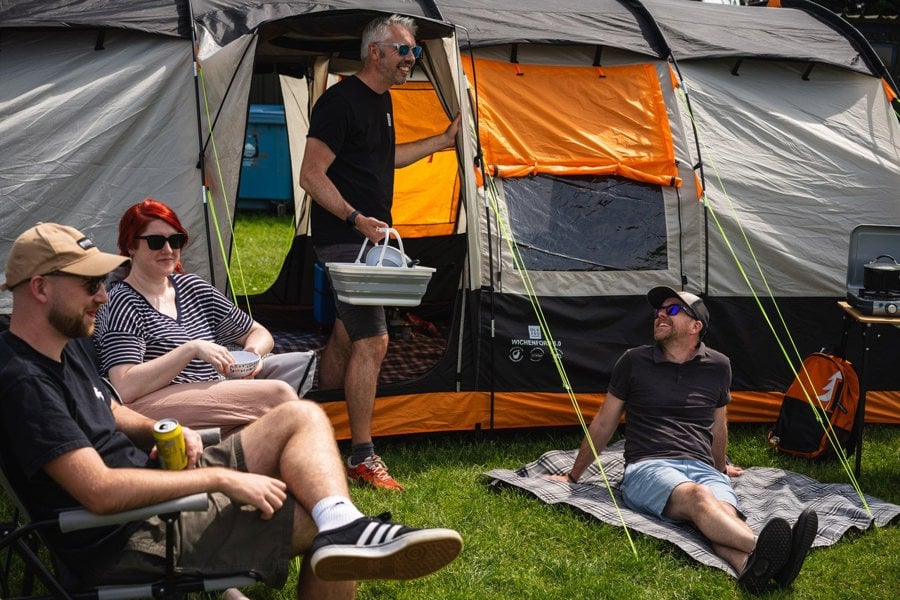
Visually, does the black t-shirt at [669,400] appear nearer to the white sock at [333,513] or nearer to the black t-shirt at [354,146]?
the black t-shirt at [354,146]

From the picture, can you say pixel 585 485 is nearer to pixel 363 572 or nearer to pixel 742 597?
pixel 742 597

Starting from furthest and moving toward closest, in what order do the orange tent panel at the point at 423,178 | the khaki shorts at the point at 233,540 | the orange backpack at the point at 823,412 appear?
the orange tent panel at the point at 423,178, the orange backpack at the point at 823,412, the khaki shorts at the point at 233,540

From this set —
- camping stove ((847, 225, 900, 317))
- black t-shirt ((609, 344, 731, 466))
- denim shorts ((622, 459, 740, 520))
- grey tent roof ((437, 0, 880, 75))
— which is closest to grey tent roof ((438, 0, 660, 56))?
grey tent roof ((437, 0, 880, 75))

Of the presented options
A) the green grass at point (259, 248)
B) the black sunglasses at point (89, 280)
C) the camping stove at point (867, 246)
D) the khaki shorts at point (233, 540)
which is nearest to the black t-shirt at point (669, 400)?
the camping stove at point (867, 246)

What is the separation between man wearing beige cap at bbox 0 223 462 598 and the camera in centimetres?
268

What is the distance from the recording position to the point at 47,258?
2.72 meters

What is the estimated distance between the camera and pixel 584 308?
5406 millimetres

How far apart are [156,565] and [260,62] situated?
419 cm

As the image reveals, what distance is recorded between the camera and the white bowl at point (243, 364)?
12.6ft

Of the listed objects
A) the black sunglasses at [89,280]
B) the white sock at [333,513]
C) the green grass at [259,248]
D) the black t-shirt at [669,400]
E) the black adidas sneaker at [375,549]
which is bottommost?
the green grass at [259,248]

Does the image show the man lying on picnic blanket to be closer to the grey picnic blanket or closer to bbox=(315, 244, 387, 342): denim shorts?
the grey picnic blanket

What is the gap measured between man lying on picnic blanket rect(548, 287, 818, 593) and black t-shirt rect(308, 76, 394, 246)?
1.32m

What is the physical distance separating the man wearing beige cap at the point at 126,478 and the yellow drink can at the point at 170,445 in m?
0.06

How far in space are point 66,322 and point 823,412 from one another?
3.68 m
